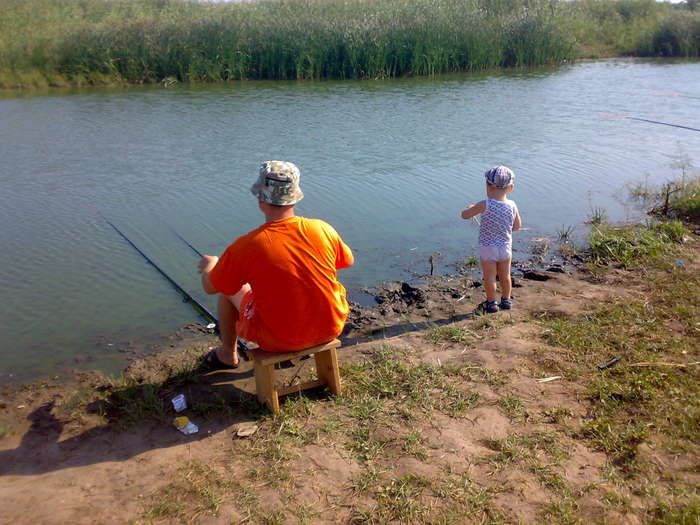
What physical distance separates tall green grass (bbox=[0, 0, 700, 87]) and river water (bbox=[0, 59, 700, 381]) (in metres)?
3.58

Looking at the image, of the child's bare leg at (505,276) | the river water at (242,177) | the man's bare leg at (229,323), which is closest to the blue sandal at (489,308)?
the child's bare leg at (505,276)

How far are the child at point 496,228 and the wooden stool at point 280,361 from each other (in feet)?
5.56

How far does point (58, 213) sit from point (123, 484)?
17.3ft

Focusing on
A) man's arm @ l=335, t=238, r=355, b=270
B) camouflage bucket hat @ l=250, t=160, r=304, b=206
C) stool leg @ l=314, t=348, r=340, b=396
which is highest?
camouflage bucket hat @ l=250, t=160, r=304, b=206

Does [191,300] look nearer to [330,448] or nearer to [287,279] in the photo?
[287,279]

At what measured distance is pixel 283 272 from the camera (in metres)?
3.37

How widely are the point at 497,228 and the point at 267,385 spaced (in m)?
2.23

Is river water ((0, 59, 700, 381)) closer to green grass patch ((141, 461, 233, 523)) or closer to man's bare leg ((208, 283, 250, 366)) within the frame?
man's bare leg ((208, 283, 250, 366))

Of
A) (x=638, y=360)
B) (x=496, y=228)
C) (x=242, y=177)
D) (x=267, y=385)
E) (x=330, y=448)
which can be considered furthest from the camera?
(x=242, y=177)

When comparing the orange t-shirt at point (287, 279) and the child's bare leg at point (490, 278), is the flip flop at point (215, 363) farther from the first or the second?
the child's bare leg at point (490, 278)

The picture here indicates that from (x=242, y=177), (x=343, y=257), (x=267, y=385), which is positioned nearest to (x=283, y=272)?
(x=343, y=257)

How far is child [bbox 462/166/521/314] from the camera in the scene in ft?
15.6

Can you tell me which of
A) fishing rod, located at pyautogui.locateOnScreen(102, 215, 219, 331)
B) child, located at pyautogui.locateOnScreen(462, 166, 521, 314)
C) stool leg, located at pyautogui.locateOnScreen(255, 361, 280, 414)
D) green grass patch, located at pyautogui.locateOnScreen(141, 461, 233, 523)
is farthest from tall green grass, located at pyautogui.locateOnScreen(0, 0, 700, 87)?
green grass patch, located at pyautogui.locateOnScreen(141, 461, 233, 523)

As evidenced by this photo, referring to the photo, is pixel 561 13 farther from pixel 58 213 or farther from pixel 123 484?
pixel 123 484
